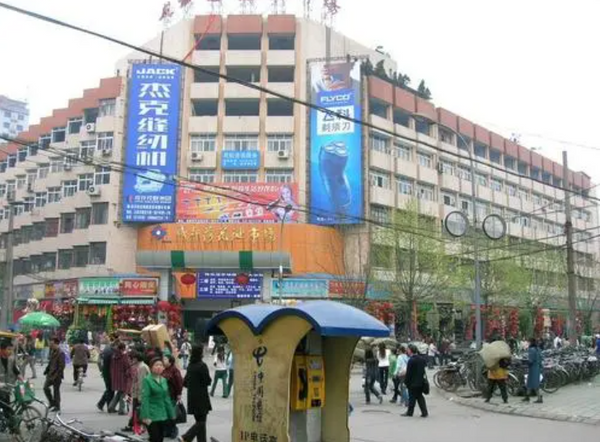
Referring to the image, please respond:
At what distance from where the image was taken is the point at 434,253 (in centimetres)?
3456

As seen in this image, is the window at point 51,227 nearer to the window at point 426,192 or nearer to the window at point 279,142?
the window at point 279,142

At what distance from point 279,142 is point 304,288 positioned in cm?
1009

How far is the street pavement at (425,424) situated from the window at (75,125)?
3450 centimetres

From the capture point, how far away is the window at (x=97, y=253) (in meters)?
42.2

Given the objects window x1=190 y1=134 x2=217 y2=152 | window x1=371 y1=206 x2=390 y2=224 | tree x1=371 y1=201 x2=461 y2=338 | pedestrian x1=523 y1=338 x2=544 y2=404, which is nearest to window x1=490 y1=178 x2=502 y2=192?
window x1=371 y1=206 x2=390 y2=224

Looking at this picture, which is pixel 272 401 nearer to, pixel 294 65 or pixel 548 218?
pixel 294 65

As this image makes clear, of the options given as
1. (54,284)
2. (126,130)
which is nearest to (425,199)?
(126,130)

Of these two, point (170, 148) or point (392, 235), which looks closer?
point (392, 235)

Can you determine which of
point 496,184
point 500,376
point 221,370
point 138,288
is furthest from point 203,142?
point 500,376

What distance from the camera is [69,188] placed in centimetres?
4622

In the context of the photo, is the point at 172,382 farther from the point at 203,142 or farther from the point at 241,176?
the point at 203,142

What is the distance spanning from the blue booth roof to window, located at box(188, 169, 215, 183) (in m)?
34.9

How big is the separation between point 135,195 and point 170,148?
3.80 m

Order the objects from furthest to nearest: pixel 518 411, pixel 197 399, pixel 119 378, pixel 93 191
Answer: pixel 93 191 → pixel 518 411 → pixel 119 378 → pixel 197 399
